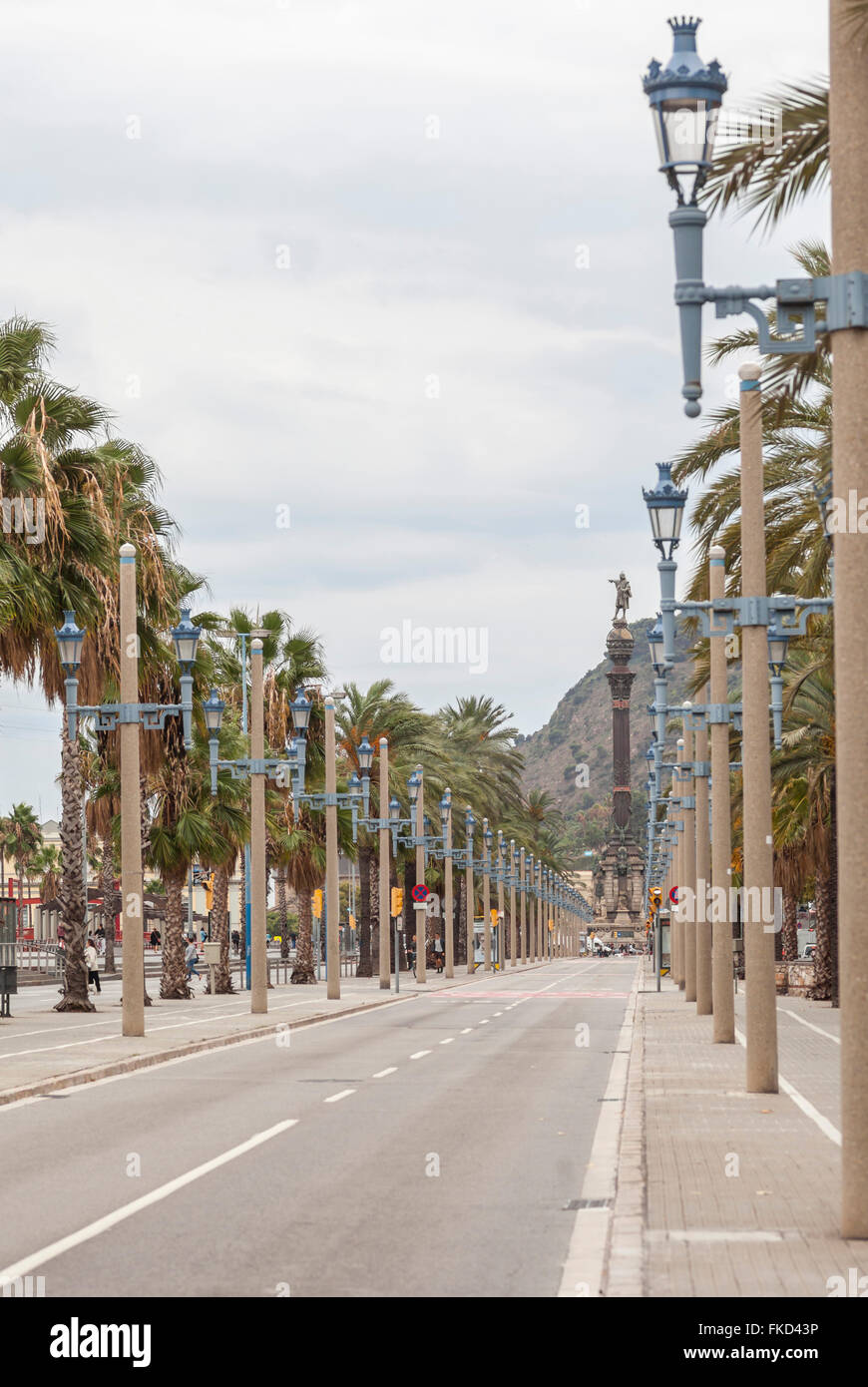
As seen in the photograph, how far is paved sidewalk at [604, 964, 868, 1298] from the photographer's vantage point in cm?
884

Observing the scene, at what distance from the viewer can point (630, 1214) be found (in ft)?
35.2

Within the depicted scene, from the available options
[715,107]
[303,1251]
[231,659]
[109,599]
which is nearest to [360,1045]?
[109,599]

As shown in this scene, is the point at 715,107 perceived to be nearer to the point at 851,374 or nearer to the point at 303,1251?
the point at 851,374

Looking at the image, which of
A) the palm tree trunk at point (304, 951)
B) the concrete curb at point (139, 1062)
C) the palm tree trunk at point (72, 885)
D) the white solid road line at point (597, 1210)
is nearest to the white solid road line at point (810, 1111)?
the white solid road line at point (597, 1210)

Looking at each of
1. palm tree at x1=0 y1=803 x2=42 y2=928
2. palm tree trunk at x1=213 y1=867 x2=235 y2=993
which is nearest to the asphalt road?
palm tree trunk at x1=213 y1=867 x2=235 y2=993

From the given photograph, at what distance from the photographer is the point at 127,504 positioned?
3756 centimetres

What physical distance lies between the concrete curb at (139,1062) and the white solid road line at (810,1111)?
7837mm

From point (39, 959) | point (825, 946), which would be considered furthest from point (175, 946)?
point (39, 959)

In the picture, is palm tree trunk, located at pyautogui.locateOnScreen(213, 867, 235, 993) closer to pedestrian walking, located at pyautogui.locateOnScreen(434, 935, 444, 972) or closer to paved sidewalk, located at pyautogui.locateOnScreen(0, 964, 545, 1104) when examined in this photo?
paved sidewalk, located at pyautogui.locateOnScreen(0, 964, 545, 1104)

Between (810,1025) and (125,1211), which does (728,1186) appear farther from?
(810,1025)

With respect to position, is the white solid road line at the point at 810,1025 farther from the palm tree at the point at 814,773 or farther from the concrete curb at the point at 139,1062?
the concrete curb at the point at 139,1062

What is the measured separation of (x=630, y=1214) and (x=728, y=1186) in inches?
54.4

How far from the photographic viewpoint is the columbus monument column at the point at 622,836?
18750cm

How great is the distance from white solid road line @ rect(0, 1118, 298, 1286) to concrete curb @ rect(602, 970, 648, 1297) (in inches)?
116
